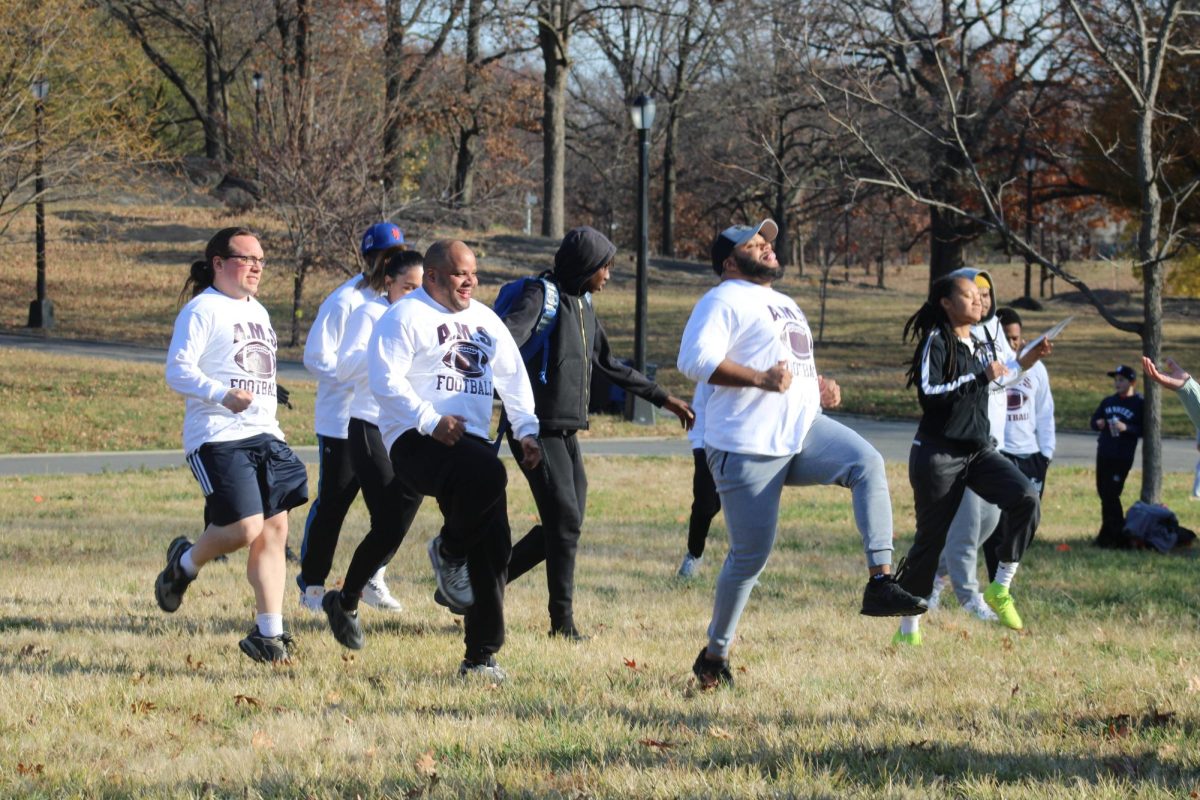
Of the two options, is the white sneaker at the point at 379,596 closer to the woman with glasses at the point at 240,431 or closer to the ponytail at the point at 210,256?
the woman with glasses at the point at 240,431

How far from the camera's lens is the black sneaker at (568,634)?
276 inches

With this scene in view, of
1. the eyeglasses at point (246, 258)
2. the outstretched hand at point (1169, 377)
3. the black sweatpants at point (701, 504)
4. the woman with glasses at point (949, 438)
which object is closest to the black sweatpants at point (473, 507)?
the eyeglasses at point (246, 258)

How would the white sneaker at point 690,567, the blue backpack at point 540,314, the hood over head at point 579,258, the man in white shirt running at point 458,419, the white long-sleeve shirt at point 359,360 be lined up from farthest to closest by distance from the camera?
the white sneaker at point 690,567 < the white long-sleeve shirt at point 359,360 < the hood over head at point 579,258 < the blue backpack at point 540,314 < the man in white shirt running at point 458,419

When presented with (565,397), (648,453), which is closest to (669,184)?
(648,453)

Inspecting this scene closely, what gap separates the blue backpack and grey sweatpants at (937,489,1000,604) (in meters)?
2.77

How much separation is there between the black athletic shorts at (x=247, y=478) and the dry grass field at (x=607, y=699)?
0.71 m

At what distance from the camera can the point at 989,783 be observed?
13.8 ft

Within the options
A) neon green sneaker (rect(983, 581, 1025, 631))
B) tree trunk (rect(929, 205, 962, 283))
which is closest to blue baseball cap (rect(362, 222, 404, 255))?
neon green sneaker (rect(983, 581, 1025, 631))

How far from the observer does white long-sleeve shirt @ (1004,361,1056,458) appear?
10016mm

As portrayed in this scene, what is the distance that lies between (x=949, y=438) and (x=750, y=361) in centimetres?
168

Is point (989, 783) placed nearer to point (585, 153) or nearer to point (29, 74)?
point (29, 74)

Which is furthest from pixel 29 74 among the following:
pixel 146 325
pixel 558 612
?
pixel 558 612

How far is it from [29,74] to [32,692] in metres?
17.6

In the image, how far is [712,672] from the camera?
5801mm
